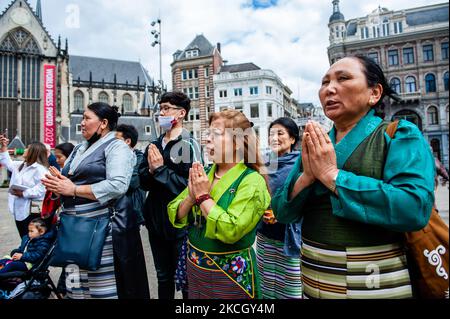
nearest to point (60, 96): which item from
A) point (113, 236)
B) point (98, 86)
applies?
point (98, 86)

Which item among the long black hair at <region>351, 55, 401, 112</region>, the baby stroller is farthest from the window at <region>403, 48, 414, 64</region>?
the baby stroller

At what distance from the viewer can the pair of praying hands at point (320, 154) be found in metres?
1.07

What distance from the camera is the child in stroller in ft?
8.43

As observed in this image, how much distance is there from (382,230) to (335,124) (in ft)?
1.64

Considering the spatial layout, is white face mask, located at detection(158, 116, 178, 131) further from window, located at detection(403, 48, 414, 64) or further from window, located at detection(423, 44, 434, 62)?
window, located at detection(403, 48, 414, 64)

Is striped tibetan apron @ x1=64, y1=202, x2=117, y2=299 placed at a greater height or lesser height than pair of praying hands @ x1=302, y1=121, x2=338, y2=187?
lesser

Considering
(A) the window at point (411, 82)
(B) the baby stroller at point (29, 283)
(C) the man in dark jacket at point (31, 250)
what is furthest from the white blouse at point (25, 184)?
(A) the window at point (411, 82)

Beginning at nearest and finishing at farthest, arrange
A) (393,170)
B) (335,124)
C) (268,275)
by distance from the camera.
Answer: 1. (393,170)
2. (335,124)
3. (268,275)

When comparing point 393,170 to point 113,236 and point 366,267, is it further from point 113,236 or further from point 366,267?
point 113,236

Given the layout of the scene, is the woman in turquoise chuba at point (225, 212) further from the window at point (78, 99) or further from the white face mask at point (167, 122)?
the window at point (78, 99)

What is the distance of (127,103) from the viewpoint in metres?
59.8

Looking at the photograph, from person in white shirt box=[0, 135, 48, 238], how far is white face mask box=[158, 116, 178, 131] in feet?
6.40
